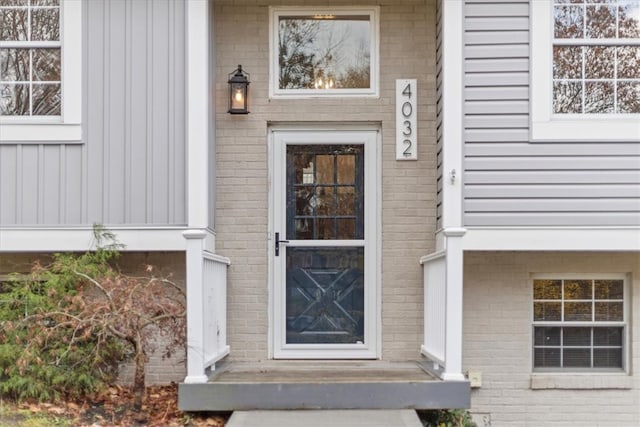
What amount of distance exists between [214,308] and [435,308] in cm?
167

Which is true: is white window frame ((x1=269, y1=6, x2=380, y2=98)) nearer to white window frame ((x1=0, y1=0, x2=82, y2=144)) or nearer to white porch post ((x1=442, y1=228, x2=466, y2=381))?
white window frame ((x1=0, y1=0, x2=82, y2=144))

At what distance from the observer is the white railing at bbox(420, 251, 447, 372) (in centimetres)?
454

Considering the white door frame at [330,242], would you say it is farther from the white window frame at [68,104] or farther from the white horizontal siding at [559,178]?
the white window frame at [68,104]

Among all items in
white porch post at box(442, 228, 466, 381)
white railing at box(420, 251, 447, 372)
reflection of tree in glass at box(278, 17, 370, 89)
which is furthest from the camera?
reflection of tree in glass at box(278, 17, 370, 89)

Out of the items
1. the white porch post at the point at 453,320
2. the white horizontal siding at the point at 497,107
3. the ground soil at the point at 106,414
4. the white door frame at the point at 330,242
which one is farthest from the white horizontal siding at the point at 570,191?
the ground soil at the point at 106,414

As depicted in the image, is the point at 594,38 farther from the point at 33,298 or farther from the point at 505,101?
the point at 33,298

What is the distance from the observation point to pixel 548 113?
495 cm

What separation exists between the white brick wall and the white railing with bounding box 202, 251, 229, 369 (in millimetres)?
2010

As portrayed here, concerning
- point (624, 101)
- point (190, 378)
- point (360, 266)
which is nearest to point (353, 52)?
point (360, 266)

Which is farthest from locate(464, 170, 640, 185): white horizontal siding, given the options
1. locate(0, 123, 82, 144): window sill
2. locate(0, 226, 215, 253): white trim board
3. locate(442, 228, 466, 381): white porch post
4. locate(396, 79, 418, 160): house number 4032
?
locate(0, 123, 82, 144): window sill

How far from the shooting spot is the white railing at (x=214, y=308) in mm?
4477

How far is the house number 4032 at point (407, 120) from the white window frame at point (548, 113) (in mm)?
946

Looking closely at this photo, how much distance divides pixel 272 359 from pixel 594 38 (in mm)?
3742

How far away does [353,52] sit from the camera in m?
5.48
